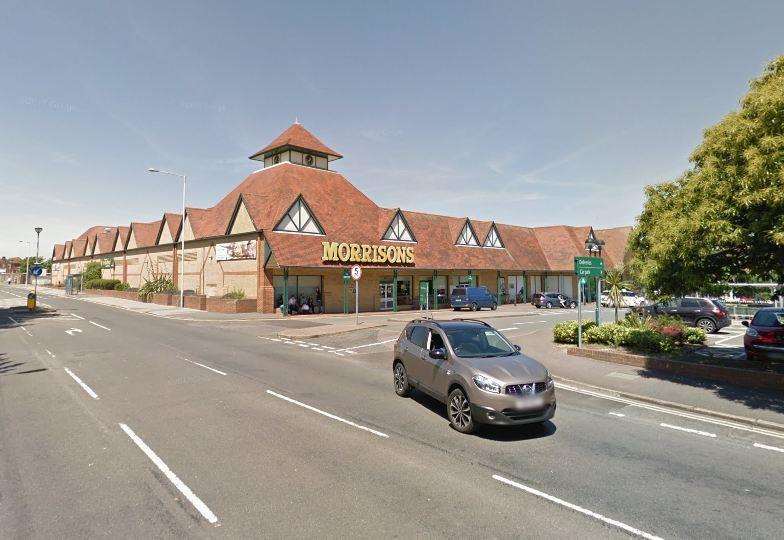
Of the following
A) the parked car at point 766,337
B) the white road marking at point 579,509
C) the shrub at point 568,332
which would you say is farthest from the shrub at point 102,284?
the parked car at point 766,337

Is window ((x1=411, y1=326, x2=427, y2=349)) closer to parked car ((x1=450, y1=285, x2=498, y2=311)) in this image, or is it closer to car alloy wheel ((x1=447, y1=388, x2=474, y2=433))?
car alloy wheel ((x1=447, y1=388, x2=474, y2=433))

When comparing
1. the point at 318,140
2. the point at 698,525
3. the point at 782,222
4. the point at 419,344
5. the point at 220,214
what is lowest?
the point at 698,525

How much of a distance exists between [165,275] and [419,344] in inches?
1724

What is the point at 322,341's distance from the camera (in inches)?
767

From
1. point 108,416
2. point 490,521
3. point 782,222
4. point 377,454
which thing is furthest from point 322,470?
point 782,222

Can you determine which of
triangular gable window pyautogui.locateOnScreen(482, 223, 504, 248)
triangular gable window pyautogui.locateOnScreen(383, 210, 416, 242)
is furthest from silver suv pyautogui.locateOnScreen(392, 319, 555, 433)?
triangular gable window pyautogui.locateOnScreen(482, 223, 504, 248)

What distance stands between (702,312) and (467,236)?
83.1 ft

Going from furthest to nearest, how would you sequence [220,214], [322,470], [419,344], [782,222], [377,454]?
[220,214]
[419,344]
[782,222]
[377,454]
[322,470]

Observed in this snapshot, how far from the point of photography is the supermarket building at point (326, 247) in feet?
110

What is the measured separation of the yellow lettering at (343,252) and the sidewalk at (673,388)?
845 inches

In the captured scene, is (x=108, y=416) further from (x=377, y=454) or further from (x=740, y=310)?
(x=740, y=310)

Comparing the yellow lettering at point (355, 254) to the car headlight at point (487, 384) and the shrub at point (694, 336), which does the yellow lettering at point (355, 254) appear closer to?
the shrub at point (694, 336)

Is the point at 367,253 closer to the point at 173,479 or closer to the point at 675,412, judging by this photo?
the point at 675,412

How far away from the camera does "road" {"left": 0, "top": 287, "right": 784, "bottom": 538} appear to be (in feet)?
15.7
